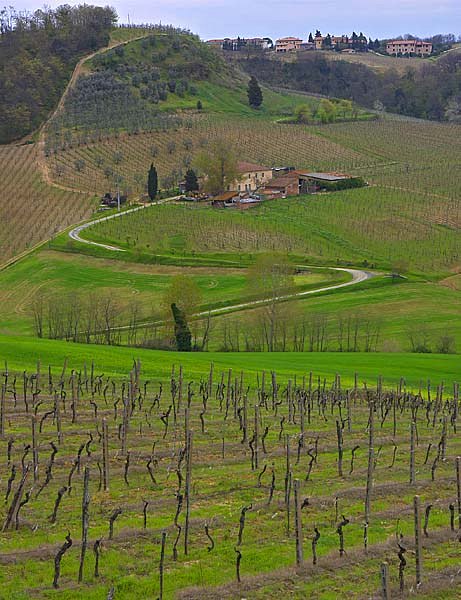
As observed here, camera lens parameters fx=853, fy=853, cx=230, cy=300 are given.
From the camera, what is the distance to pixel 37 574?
45.3 feet

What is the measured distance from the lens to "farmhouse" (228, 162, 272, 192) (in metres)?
103

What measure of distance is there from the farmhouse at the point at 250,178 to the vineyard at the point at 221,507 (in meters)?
78.5

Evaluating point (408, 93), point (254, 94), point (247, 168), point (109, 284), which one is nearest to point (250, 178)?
point (247, 168)

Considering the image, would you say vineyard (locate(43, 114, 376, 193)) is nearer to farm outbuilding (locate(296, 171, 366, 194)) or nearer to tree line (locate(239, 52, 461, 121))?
farm outbuilding (locate(296, 171, 366, 194))

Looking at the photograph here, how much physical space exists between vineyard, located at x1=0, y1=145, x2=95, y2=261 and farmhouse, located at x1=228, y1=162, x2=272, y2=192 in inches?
695

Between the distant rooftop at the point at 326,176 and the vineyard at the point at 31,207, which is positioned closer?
the vineyard at the point at 31,207

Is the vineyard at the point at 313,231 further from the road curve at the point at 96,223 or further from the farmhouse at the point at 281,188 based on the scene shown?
the farmhouse at the point at 281,188

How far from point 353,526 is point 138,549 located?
4.17m

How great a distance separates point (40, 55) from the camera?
6171 inches

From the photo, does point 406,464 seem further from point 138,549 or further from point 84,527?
point 84,527

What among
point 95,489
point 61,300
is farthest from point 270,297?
point 95,489

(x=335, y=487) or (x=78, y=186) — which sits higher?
(x=78, y=186)

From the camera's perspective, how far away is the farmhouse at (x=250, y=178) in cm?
10300

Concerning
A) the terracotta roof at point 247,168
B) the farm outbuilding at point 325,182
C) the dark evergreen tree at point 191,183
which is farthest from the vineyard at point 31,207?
the farm outbuilding at point 325,182
